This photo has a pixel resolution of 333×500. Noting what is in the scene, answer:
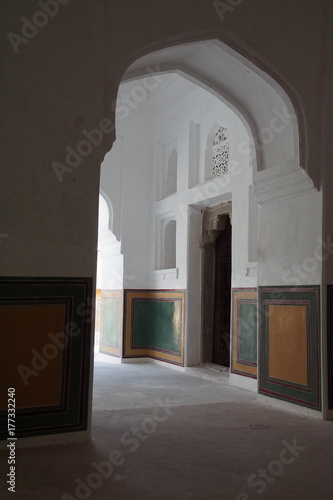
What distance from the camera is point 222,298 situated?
8.38m

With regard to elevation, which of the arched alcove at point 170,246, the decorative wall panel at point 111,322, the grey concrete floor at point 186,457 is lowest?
the grey concrete floor at point 186,457

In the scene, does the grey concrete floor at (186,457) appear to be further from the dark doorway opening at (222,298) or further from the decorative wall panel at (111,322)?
the decorative wall panel at (111,322)

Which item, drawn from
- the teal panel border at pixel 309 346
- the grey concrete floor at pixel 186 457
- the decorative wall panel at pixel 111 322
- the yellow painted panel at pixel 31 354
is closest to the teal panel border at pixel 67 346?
the yellow painted panel at pixel 31 354

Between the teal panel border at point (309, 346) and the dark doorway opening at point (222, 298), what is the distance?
2712mm

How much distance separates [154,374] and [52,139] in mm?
5092

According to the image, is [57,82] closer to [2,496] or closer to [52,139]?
[52,139]

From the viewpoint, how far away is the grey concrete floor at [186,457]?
2.86 metres

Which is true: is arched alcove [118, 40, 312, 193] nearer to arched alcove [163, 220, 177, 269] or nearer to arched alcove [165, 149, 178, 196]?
arched alcove [165, 149, 178, 196]

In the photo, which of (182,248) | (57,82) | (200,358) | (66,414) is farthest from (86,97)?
(200,358)

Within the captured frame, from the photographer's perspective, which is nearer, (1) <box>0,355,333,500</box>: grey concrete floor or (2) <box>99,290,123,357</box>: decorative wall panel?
(1) <box>0,355,333,500</box>: grey concrete floor

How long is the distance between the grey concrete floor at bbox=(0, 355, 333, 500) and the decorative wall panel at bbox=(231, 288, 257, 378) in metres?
1.16

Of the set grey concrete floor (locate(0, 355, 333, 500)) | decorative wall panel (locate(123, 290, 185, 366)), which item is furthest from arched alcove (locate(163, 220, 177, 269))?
grey concrete floor (locate(0, 355, 333, 500))

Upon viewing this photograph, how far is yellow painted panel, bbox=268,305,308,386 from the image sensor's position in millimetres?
5043

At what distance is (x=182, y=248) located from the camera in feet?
28.7
